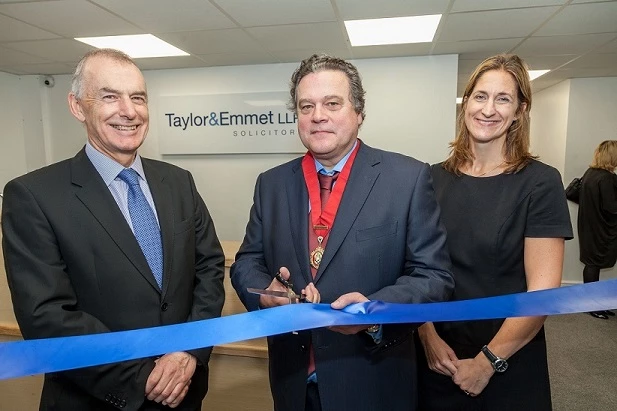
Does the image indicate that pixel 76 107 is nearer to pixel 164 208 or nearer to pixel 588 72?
pixel 164 208

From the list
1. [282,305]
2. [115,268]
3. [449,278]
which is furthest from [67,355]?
[449,278]

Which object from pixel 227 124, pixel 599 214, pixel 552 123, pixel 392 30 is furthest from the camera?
pixel 552 123

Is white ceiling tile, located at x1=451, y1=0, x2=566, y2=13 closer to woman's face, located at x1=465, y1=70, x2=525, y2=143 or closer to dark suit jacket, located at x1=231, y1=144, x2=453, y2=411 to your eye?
woman's face, located at x1=465, y1=70, x2=525, y2=143

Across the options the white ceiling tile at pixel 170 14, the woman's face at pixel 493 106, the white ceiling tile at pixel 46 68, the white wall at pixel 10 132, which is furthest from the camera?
the white wall at pixel 10 132

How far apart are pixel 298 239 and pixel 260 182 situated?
0.35m

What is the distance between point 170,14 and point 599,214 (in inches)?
222

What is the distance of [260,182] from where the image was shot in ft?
5.47

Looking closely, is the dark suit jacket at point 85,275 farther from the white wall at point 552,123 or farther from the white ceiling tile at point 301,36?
the white wall at point 552,123

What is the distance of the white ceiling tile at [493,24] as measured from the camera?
355cm

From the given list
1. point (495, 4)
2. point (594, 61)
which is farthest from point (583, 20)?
point (594, 61)

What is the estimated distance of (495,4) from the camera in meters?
3.35

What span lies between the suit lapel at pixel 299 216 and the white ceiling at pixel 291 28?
7.44ft

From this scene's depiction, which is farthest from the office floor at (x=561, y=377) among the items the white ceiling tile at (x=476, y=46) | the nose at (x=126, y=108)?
the white ceiling tile at (x=476, y=46)

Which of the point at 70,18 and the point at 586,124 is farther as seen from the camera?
the point at 586,124
